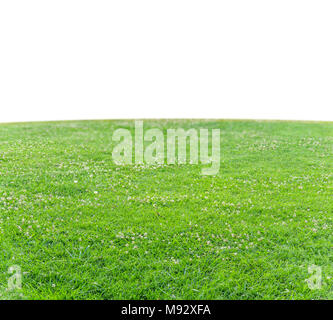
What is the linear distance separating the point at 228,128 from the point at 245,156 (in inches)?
253

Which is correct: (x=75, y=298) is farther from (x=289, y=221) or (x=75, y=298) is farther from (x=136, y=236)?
(x=289, y=221)

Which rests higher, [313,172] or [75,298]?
[313,172]

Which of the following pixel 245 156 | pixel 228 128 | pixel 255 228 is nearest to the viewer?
pixel 255 228

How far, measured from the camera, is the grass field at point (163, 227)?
5164 millimetres

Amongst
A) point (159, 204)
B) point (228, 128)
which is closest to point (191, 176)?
point (159, 204)

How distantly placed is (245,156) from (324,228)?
6652mm

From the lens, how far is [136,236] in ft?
21.5

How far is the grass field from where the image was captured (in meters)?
5.16

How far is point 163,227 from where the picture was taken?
692 cm
